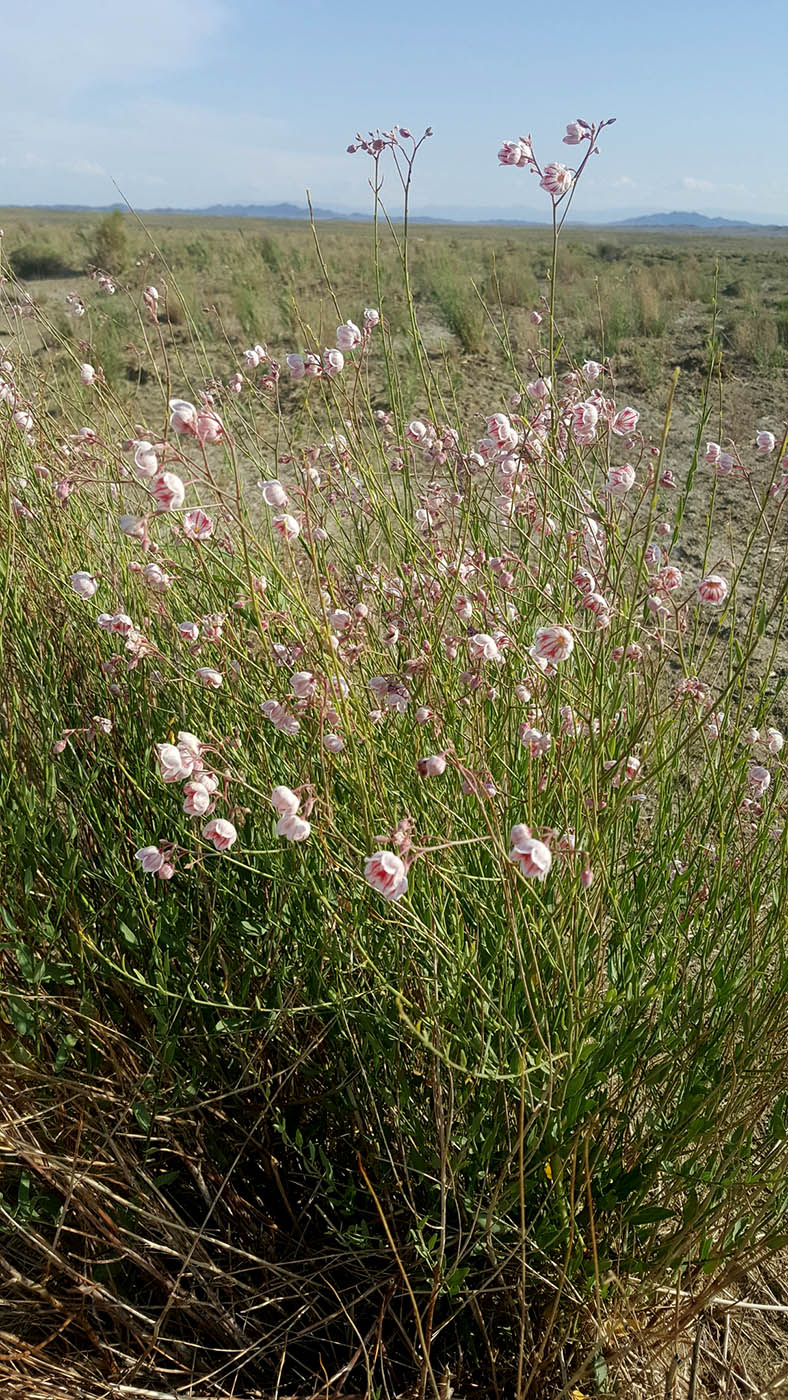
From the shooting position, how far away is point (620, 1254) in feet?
6.05

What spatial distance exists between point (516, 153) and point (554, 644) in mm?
990

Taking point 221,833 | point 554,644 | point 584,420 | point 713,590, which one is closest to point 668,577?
point 713,590

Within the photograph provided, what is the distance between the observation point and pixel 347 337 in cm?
202

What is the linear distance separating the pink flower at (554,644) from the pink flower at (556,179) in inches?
36.0

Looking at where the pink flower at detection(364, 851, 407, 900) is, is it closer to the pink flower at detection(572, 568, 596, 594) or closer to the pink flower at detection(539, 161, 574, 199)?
the pink flower at detection(572, 568, 596, 594)

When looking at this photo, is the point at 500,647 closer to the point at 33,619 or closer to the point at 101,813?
the point at 101,813

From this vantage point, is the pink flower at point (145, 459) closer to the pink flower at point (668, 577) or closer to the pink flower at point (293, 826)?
the pink flower at point (293, 826)

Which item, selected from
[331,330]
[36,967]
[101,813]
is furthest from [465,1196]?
[331,330]

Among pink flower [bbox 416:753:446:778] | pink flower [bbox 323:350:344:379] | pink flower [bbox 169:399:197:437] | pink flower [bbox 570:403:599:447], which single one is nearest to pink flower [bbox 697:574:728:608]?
pink flower [bbox 570:403:599:447]

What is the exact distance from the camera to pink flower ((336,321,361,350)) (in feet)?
6.57

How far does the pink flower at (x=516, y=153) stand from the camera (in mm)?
1784

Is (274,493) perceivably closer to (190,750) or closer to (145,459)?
(145,459)

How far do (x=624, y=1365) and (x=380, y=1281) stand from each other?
48cm

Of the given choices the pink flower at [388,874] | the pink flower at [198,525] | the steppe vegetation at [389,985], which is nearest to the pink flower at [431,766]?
the steppe vegetation at [389,985]
